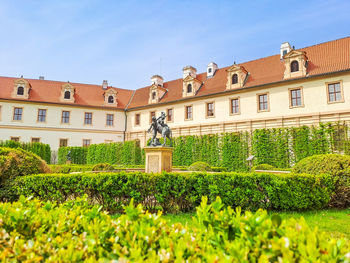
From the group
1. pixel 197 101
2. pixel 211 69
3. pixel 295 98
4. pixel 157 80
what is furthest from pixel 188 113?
pixel 295 98

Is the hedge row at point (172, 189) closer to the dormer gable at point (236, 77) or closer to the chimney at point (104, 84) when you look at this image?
the dormer gable at point (236, 77)

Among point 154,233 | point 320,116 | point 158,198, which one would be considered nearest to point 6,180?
point 158,198

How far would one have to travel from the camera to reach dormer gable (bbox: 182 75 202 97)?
2831 centimetres

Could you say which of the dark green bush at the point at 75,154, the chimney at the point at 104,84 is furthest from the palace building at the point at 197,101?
the dark green bush at the point at 75,154

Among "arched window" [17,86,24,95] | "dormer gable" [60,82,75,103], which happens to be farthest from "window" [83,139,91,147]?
"arched window" [17,86,24,95]

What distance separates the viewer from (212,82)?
93.1ft

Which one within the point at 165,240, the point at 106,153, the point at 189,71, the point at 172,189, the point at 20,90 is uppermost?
the point at 189,71

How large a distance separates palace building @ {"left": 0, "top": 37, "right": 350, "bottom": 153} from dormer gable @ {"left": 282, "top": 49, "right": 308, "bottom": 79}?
80 mm

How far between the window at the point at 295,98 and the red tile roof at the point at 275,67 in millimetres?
1658

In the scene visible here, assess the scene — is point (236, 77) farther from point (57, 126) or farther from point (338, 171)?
point (57, 126)

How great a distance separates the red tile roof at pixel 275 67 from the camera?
66.0 feet

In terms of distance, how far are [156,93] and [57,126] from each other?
14.7 metres

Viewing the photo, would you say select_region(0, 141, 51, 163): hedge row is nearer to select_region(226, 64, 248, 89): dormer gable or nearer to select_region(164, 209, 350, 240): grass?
select_region(226, 64, 248, 89): dormer gable

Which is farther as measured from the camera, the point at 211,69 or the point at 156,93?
the point at 156,93
